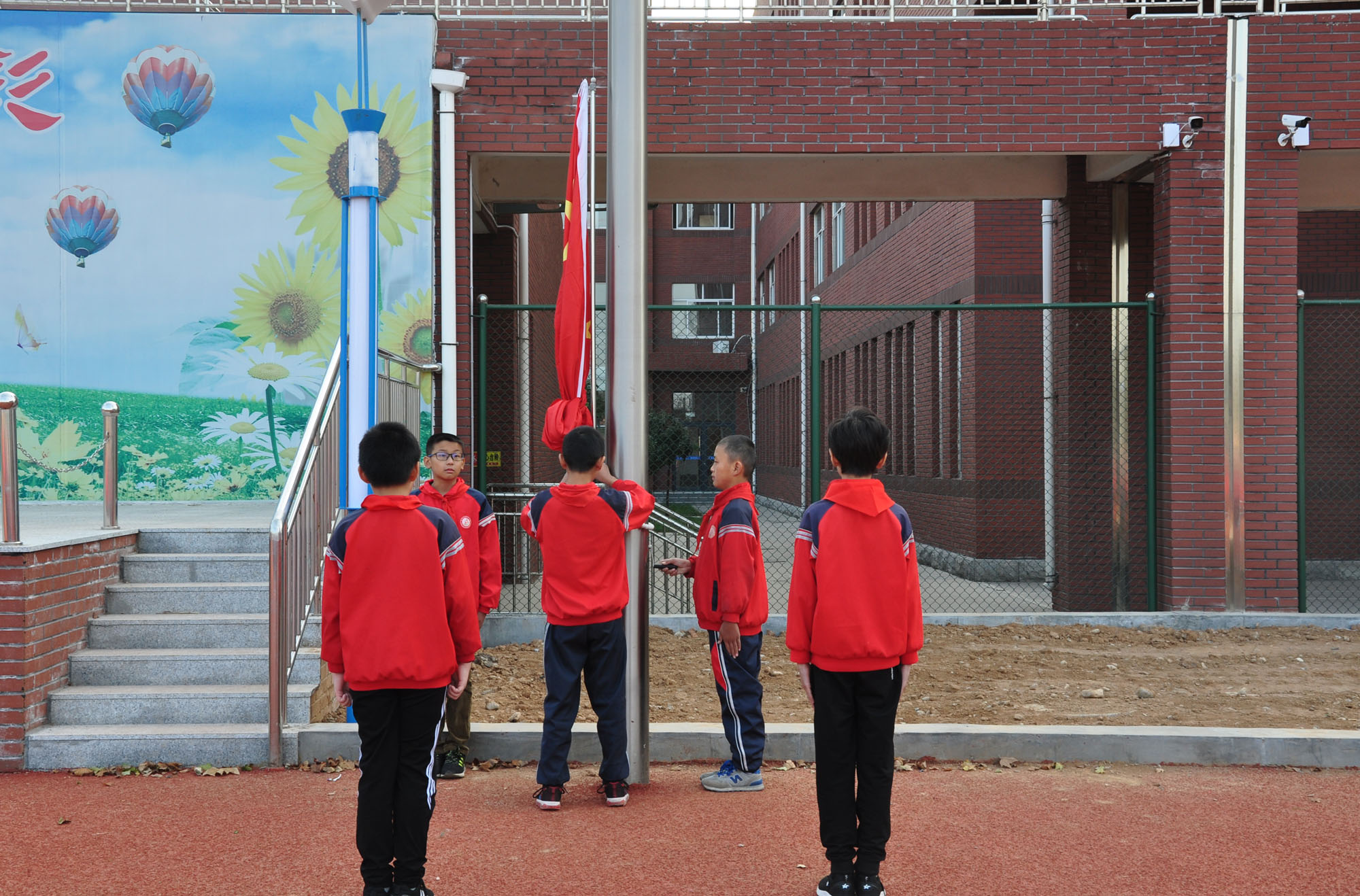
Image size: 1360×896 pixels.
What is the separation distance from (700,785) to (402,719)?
2066 millimetres

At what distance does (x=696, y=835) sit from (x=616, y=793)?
55 centimetres

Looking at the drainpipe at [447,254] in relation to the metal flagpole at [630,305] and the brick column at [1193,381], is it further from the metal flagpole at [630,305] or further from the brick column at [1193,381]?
the brick column at [1193,381]

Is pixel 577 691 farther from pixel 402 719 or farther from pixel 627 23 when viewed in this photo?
pixel 627 23

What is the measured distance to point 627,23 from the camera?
536cm

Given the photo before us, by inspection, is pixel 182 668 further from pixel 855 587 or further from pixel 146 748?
pixel 855 587

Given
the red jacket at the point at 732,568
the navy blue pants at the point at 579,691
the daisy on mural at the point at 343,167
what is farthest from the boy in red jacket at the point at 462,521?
the daisy on mural at the point at 343,167

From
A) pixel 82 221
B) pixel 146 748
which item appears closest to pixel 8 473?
pixel 146 748

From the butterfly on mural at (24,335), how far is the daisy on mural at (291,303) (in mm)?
1629

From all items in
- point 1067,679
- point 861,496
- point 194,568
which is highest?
point 861,496

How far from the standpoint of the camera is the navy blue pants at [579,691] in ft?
16.6

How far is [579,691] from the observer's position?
201 inches

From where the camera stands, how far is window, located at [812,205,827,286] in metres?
26.2

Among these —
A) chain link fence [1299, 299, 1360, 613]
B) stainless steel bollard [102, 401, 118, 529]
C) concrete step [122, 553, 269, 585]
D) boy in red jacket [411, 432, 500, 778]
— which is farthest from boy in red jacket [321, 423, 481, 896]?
chain link fence [1299, 299, 1360, 613]

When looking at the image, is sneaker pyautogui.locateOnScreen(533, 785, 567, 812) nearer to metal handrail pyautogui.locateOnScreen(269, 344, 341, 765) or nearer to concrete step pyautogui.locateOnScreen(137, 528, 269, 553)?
metal handrail pyautogui.locateOnScreen(269, 344, 341, 765)
